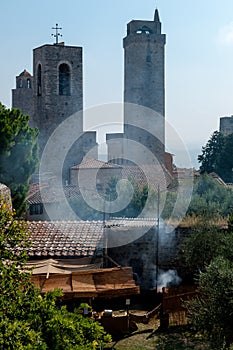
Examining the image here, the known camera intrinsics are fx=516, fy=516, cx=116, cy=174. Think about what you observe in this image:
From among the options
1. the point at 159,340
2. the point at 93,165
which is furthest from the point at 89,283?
the point at 93,165

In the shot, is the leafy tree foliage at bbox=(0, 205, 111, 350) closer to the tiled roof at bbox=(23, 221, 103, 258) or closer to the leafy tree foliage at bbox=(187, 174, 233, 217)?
the tiled roof at bbox=(23, 221, 103, 258)

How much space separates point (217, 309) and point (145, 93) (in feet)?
98.1

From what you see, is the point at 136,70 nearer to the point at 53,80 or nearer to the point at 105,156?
the point at 105,156

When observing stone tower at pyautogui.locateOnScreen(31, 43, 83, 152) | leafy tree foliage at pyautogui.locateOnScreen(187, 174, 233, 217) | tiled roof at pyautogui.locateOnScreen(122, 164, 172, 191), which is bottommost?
leafy tree foliage at pyautogui.locateOnScreen(187, 174, 233, 217)

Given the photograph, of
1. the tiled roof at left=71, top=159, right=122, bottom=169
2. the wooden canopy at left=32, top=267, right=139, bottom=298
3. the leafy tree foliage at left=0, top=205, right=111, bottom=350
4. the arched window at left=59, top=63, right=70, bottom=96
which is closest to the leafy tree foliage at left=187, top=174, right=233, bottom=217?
the tiled roof at left=71, top=159, right=122, bottom=169

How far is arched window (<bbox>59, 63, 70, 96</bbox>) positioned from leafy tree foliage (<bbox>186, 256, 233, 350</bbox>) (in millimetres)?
22448

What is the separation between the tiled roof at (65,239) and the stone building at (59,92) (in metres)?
14.4

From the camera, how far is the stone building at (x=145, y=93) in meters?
37.2

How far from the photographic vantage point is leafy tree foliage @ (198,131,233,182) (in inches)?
1641

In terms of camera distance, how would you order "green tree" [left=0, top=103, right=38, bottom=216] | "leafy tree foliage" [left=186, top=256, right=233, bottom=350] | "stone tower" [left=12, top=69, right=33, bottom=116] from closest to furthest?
"leafy tree foliage" [left=186, top=256, right=233, bottom=350], "green tree" [left=0, top=103, right=38, bottom=216], "stone tower" [left=12, top=69, right=33, bottom=116]

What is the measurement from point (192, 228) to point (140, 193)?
10.7m

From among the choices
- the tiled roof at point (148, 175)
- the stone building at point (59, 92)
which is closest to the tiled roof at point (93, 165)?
the stone building at point (59, 92)

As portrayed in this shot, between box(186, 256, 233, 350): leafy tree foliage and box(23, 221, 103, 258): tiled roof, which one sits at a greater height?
box(23, 221, 103, 258): tiled roof

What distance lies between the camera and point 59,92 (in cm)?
3003
